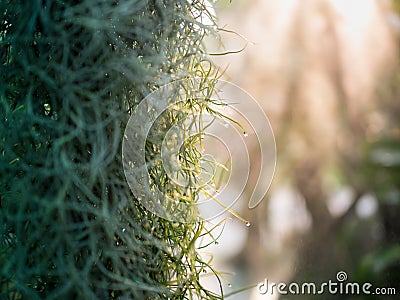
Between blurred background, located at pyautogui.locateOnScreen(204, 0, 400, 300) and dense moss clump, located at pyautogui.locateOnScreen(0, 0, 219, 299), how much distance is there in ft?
3.59

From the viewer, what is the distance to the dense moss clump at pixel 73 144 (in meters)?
0.35

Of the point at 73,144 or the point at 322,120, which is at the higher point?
the point at 322,120

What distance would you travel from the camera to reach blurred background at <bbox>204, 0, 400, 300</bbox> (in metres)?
1.49

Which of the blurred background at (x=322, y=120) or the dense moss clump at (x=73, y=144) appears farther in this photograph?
the blurred background at (x=322, y=120)

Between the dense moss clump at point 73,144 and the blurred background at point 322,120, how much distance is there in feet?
3.59

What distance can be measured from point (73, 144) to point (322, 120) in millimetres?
1319

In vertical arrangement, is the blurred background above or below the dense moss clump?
above

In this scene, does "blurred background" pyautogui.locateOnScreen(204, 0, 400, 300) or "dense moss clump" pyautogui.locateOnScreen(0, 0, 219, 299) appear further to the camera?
"blurred background" pyautogui.locateOnScreen(204, 0, 400, 300)

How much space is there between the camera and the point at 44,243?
35 cm

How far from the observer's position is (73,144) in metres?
0.35

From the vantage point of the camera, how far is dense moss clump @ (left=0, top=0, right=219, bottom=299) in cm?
35

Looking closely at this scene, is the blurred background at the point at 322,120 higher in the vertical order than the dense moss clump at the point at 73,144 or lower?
higher

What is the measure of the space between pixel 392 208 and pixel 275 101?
454mm

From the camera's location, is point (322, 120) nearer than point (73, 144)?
No
